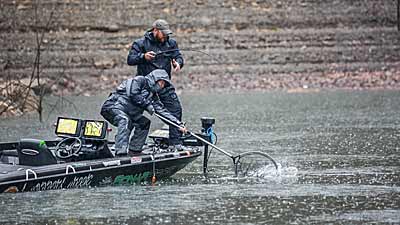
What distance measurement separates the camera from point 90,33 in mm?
51406

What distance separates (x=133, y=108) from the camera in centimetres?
1689

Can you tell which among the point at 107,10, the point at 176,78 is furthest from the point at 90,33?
the point at 176,78

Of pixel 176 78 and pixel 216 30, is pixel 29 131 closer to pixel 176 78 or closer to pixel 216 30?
pixel 176 78

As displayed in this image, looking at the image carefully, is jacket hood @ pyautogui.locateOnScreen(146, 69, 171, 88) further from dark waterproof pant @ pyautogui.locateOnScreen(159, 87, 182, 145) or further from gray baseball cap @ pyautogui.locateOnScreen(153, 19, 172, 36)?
gray baseball cap @ pyautogui.locateOnScreen(153, 19, 172, 36)

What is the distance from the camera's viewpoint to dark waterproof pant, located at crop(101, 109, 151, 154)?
54.9 ft

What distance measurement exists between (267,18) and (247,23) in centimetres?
99

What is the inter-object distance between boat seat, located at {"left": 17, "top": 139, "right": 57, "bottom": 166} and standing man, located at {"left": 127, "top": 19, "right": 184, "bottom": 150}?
2.43 metres

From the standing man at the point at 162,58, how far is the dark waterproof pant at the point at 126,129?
1.96ft

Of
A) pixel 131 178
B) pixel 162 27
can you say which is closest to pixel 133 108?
pixel 131 178

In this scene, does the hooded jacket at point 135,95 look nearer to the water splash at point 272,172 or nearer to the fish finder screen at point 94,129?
the fish finder screen at point 94,129

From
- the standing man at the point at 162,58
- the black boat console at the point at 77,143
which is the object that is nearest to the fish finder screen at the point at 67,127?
the black boat console at the point at 77,143

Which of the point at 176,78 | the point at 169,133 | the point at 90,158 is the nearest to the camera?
the point at 90,158

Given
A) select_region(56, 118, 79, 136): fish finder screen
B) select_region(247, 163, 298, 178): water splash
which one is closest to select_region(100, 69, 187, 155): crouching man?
select_region(56, 118, 79, 136): fish finder screen

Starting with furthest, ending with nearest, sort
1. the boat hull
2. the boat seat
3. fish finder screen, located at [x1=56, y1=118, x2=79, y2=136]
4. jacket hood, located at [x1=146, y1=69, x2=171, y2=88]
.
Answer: jacket hood, located at [x1=146, y1=69, x2=171, y2=88] < fish finder screen, located at [x1=56, y1=118, x2=79, y2=136] < the boat seat < the boat hull
